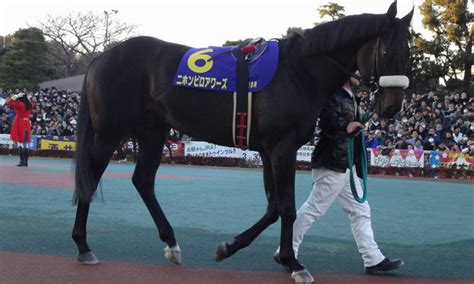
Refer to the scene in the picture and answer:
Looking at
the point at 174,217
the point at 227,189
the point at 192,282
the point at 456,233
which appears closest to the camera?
the point at 192,282

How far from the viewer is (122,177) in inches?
513

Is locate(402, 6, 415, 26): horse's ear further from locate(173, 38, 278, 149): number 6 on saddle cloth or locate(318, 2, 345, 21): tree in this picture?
locate(318, 2, 345, 21): tree

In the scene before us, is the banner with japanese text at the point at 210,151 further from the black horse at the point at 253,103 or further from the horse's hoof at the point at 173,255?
the horse's hoof at the point at 173,255

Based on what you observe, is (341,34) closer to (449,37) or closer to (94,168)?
(94,168)

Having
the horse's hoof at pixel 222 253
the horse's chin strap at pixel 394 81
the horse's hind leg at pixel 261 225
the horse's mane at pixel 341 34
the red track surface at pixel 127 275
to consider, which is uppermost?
the horse's mane at pixel 341 34

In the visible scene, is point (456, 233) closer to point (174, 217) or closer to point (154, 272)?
point (174, 217)

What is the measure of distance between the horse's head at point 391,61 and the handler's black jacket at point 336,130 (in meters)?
0.38

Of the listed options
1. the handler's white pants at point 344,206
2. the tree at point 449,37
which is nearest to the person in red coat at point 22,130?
the handler's white pants at point 344,206

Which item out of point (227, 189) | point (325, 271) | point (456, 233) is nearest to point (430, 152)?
point (227, 189)

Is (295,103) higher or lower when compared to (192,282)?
higher

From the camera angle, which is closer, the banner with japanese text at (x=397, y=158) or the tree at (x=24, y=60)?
the banner with japanese text at (x=397, y=158)

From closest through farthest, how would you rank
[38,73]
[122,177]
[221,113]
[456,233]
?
[221,113]
[456,233]
[122,177]
[38,73]

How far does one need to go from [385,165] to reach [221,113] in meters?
14.6

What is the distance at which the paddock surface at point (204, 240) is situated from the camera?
4.33 meters
